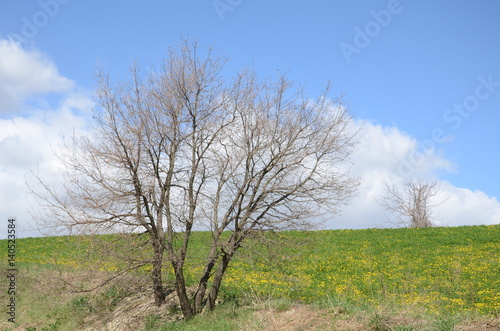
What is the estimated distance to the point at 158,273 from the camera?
47.3 feet

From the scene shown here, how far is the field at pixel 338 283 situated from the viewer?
448 inches

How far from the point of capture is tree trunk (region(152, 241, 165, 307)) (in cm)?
1362

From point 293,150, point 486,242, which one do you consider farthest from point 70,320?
point 486,242

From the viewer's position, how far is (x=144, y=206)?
46.5 ft

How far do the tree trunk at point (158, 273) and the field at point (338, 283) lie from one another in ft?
2.64

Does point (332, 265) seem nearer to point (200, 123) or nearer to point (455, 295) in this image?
point (455, 295)

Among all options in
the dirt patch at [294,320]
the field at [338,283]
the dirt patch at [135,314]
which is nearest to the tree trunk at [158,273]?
the dirt patch at [135,314]

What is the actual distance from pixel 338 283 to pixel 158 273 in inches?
340

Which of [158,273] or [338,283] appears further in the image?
[338,283]

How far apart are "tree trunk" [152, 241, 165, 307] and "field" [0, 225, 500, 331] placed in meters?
0.81

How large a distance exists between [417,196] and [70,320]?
1553 inches

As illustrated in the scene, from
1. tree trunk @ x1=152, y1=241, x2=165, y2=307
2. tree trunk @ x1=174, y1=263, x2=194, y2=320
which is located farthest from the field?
tree trunk @ x1=152, y1=241, x2=165, y2=307

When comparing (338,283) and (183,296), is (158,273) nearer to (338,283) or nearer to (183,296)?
(183,296)
